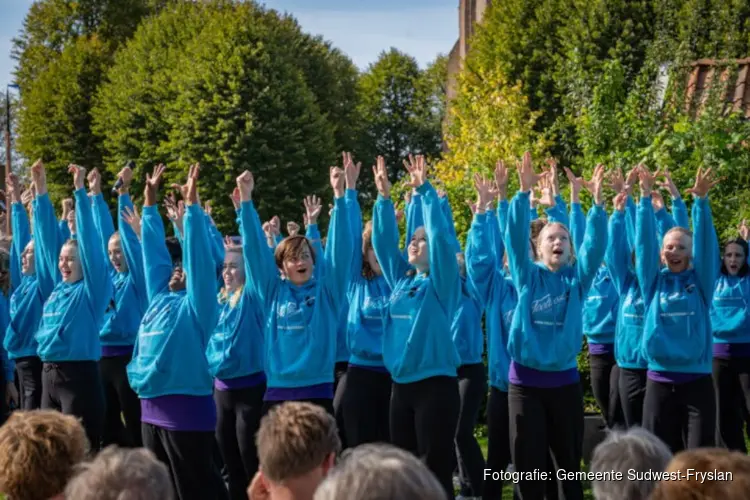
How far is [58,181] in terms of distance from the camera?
112 feet

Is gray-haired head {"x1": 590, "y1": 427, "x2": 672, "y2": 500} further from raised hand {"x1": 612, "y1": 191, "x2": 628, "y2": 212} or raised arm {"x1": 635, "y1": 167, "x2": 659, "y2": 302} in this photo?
raised hand {"x1": 612, "y1": 191, "x2": 628, "y2": 212}

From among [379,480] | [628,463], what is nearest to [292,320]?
[628,463]

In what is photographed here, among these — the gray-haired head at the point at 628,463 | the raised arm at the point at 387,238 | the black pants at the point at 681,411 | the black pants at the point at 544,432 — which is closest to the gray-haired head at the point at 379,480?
the gray-haired head at the point at 628,463

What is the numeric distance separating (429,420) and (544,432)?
2.39 ft

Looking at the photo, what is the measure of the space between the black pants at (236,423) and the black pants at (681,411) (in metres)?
2.60

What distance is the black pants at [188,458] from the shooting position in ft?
20.2

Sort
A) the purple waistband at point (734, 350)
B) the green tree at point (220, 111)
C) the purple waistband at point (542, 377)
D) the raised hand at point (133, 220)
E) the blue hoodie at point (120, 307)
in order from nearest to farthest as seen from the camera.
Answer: the purple waistband at point (542, 377) → the raised hand at point (133, 220) → the blue hoodie at point (120, 307) → the purple waistband at point (734, 350) → the green tree at point (220, 111)

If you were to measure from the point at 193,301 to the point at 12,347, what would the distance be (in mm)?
3255

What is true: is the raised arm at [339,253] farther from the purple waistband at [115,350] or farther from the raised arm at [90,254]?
the purple waistband at [115,350]

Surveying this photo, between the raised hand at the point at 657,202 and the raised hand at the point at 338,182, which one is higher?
the raised hand at the point at 338,182

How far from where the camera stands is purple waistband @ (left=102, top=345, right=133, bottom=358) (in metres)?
8.65

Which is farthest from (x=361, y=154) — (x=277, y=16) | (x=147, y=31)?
(x=147, y=31)

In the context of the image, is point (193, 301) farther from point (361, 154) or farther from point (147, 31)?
point (361, 154)

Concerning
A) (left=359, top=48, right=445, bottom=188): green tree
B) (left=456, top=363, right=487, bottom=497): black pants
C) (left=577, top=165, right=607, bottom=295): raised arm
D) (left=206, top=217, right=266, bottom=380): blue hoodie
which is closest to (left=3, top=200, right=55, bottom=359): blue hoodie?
(left=206, top=217, right=266, bottom=380): blue hoodie
